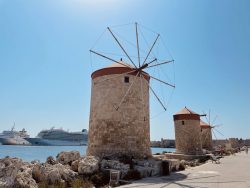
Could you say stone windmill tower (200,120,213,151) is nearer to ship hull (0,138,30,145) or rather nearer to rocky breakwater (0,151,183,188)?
rocky breakwater (0,151,183,188)

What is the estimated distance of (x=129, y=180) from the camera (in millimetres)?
9156

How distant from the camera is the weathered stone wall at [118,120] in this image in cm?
1179

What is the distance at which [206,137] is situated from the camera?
108 ft

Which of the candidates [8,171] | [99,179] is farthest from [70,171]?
[8,171]

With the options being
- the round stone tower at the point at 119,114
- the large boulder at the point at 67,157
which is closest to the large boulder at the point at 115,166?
the round stone tower at the point at 119,114

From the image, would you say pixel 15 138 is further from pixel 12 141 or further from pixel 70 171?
pixel 70 171

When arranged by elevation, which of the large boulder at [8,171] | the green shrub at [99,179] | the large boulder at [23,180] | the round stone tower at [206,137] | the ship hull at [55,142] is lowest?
the ship hull at [55,142]

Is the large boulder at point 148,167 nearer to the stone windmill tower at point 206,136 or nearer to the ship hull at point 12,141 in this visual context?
the stone windmill tower at point 206,136

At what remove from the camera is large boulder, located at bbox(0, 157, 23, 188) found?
645cm

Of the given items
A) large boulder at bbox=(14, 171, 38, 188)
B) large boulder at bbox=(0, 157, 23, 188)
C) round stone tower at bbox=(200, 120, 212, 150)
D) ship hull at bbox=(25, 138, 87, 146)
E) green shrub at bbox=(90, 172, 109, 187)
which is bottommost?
ship hull at bbox=(25, 138, 87, 146)

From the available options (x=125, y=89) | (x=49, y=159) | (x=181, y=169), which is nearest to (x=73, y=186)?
(x=49, y=159)

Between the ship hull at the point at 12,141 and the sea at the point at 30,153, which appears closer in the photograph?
the sea at the point at 30,153

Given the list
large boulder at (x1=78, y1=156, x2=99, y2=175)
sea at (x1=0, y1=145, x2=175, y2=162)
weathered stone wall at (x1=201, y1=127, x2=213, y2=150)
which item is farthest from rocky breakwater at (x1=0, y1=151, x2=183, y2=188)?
weathered stone wall at (x1=201, y1=127, x2=213, y2=150)

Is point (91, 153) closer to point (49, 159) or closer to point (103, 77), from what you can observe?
point (49, 159)
